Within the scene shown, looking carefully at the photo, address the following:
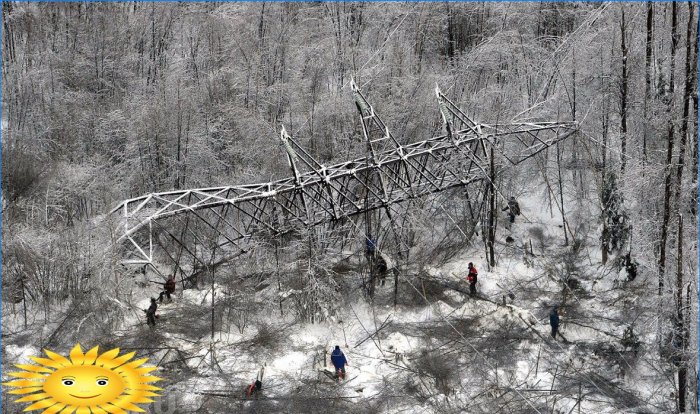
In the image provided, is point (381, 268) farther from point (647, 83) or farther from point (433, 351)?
point (647, 83)

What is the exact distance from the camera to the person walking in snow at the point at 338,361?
14602mm

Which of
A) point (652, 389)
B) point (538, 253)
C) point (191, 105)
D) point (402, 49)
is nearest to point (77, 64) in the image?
point (191, 105)

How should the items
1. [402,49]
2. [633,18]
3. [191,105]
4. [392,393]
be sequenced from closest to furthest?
1. [392,393]
2. [633,18]
3. [191,105]
4. [402,49]

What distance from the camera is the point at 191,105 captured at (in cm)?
2211

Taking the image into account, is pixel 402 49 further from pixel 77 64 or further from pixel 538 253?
pixel 77 64

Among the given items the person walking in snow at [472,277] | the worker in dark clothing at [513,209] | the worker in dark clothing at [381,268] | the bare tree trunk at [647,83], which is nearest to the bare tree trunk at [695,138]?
the bare tree trunk at [647,83]

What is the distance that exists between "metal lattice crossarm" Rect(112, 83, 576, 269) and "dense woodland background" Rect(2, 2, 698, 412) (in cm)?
116

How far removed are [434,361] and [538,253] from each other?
18.5 ft

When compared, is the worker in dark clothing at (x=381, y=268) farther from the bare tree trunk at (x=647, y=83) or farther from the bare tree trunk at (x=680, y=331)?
the bare tree trunk at (x=680, y=331)

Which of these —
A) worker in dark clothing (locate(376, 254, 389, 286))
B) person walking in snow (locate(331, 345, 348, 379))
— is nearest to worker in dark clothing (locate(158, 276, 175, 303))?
person walking in snow (locate(331, 345, 348, 379))

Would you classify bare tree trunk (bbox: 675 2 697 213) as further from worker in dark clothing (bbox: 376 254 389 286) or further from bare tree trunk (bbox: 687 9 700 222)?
worker in dark clothing (bbox: 376 254 389 286)

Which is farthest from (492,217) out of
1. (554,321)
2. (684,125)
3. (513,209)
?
(684,125)

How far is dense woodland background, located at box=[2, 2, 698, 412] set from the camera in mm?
15711

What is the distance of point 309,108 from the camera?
22.4 m
